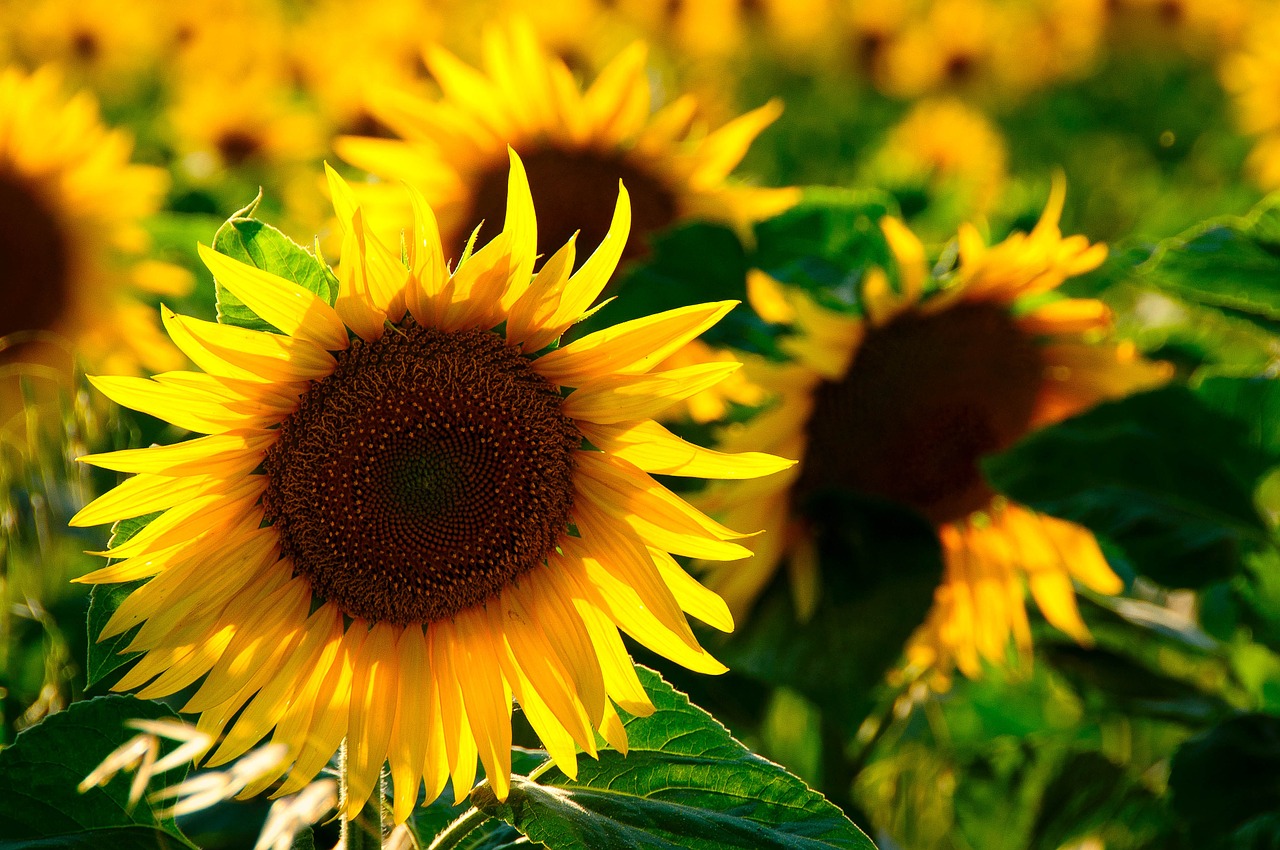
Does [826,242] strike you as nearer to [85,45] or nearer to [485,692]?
[485,692]

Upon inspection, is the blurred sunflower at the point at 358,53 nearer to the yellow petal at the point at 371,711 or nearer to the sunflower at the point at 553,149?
the sunflower at the point at 553,149

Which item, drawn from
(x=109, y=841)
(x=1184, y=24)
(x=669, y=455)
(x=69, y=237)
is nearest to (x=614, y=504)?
(x=669, y=455)

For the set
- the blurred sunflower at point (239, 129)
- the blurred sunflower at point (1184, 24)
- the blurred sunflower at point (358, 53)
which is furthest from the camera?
the blurred sunflower at point (1184, 24)

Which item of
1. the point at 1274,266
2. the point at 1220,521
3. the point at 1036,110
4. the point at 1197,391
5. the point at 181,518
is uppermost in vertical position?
the point at 181,518

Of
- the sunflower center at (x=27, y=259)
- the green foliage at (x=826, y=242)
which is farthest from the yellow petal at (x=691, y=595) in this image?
the sunflower center at (x=27, y=259)

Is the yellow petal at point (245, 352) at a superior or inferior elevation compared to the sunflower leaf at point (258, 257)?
inferior

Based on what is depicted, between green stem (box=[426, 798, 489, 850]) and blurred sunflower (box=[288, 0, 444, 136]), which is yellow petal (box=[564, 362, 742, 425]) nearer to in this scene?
green stem (box=[426, 798, 489, 850])

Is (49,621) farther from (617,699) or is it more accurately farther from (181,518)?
(617,699)

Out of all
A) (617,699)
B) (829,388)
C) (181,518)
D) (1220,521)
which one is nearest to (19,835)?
(181,518)
